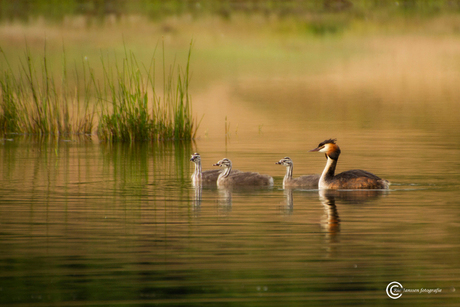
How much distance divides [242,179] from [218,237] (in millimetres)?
4636

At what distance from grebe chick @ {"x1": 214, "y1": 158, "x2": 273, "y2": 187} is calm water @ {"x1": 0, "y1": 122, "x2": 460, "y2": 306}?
407 mm

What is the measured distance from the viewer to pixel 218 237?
31.1 feet

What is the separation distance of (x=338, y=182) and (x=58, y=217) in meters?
4.56

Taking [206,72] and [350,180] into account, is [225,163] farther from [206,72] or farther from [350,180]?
[206,72]

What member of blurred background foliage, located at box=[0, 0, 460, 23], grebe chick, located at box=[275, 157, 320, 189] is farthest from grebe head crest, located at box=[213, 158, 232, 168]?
blurred background foliage, located at box=[0, 0, 460, 23]

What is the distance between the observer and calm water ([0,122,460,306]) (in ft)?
24.3

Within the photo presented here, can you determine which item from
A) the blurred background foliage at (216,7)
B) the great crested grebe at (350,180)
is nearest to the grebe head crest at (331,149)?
the great crested grebe at (350,180)

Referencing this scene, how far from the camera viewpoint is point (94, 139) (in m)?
22.2

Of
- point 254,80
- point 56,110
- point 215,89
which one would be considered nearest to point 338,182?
point 56,110

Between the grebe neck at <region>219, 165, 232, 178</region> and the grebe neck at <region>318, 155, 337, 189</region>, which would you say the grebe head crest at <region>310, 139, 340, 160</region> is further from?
the grebe neck at <region>219, 165, 232, 178</region>

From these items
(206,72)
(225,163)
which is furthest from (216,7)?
(225,163)

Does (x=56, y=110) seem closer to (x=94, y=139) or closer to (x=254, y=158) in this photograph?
(x=94, y=139)

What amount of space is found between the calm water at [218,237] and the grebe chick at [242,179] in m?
0.41

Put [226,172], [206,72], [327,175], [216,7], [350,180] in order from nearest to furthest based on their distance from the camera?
[350,180] < [327,175] < [226,172] < [206,72] < [216,7]
